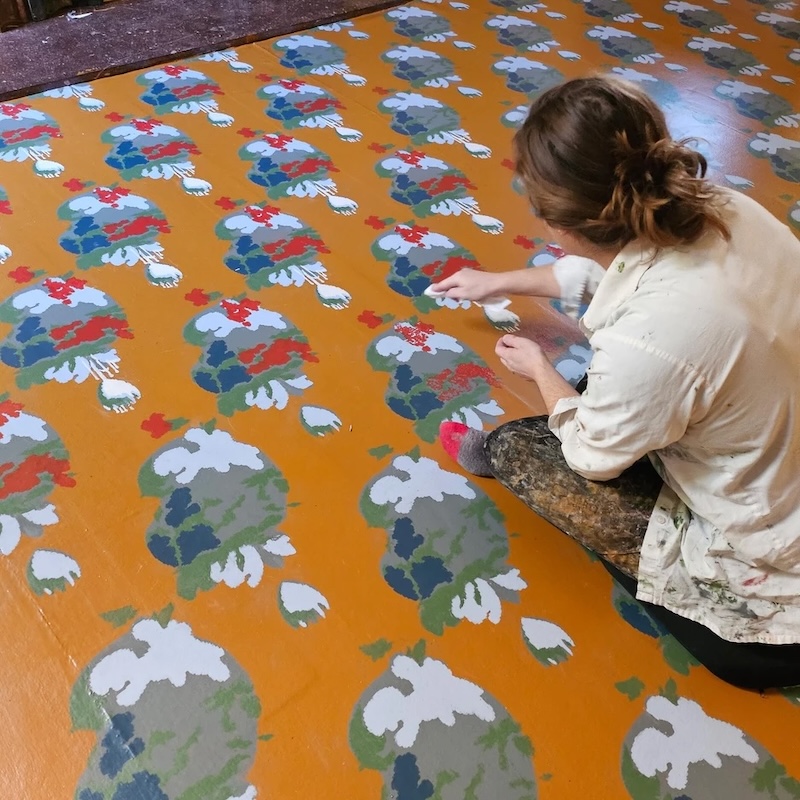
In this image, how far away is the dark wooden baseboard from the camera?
93.3 inches

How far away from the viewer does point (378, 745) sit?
1.08 metres

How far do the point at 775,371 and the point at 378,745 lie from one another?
27.7 inches

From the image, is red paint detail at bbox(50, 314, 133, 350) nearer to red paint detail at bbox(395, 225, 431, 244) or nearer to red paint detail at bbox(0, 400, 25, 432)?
red paint detail at bbox(0, 400, 25, 432)

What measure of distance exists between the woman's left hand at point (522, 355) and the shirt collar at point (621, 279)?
0.27 m

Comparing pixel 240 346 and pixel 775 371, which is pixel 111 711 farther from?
pixel 775 371

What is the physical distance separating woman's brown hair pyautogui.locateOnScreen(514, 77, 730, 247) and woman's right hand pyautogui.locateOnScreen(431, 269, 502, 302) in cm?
62

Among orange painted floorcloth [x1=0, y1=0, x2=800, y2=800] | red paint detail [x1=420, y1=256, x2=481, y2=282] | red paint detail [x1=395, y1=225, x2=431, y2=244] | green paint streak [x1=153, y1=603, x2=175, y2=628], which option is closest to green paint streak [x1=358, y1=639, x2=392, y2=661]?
orange painted floorcloth [x1=0, y1=0, x2=800, y2=800]

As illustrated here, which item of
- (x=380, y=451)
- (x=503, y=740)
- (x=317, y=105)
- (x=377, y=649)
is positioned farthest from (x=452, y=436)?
(x=317, y=105)

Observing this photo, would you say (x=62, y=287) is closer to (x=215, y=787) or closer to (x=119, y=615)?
(x=119, y=615)

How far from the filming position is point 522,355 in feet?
4.44

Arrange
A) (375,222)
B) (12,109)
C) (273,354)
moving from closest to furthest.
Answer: (273,354) → (375,222) → (12,109)

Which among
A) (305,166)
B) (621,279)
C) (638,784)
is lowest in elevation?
(638,784)

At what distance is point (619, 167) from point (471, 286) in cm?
69

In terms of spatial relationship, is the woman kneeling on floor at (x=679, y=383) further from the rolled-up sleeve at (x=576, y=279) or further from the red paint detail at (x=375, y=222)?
the red paint detail at (x=375, y=222)
